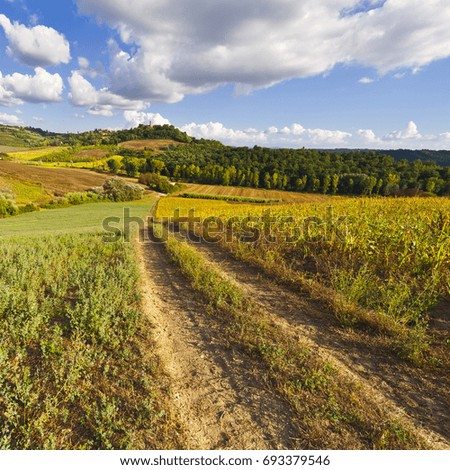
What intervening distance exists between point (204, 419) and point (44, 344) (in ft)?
9.80

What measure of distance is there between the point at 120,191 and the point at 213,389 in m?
61.9

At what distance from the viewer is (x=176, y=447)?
2977mm

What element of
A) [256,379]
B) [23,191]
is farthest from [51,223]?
[256,379]

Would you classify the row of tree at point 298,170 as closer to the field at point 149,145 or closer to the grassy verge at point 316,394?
the field at point 149,145

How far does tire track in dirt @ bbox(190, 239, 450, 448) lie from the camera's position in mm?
3311

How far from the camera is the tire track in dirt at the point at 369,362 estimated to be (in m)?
3.31

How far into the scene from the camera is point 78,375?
363 cm

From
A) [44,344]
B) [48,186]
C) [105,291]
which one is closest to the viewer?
[44,344]

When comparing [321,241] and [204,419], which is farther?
[321,241]

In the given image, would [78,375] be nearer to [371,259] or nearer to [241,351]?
[241,351]

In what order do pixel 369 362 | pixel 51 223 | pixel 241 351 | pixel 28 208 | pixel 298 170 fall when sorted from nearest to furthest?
pixel 369 362
pixel 241 351
pixel 51 223
pixel 28 208
pixel 298 170

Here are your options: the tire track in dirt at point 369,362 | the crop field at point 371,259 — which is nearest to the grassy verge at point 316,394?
the tire track in dirt at point 369,362
